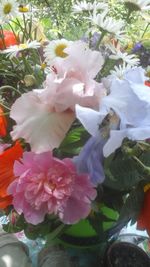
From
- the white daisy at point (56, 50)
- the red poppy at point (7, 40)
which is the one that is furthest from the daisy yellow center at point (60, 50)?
the red poppy at point (7, 40)

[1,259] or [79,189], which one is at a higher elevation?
[79,189]

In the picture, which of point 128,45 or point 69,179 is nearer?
point 69,179

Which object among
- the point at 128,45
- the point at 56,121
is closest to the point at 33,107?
the point at 56,121

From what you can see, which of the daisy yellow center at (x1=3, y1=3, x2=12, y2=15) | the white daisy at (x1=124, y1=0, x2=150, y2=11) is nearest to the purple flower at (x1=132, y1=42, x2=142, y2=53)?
the white daisy at (x1=124, y1=0, x2=150, y2=11)

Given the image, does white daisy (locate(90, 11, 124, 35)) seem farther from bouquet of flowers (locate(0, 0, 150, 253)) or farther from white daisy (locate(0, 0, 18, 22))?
white daisy (locate(0, 0, 18, 22))

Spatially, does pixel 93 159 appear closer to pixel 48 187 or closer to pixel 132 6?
pixel 48 187

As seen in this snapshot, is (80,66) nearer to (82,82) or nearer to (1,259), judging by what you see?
(82,82)
